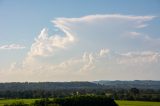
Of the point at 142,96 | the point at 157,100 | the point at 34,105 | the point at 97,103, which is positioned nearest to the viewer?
the point at 34,105

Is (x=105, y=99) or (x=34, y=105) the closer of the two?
(x=34, y=105)

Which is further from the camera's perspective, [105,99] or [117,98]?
[117,98]

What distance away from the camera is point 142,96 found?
13300 centimetres

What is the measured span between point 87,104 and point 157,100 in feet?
102

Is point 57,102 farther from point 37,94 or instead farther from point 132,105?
point 37,94

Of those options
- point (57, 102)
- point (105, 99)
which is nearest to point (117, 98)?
point (105, 99)

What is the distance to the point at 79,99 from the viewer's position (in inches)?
4058

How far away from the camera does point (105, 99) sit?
347ft

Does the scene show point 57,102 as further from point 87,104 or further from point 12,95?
point 12,95

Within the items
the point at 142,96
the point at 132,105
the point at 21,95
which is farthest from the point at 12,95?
the point at 132,105

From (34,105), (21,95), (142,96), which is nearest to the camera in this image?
(34,105)

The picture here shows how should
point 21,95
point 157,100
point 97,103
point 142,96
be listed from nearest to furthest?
1. point 97,103
2. point 157,100
3. point 142,96
4. point 21,95

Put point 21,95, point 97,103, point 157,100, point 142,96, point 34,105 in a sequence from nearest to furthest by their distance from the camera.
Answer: point 34,105 → point 97,103 → point 157,100 → point 142,96 → point 21,95

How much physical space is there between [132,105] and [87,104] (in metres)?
12.5
